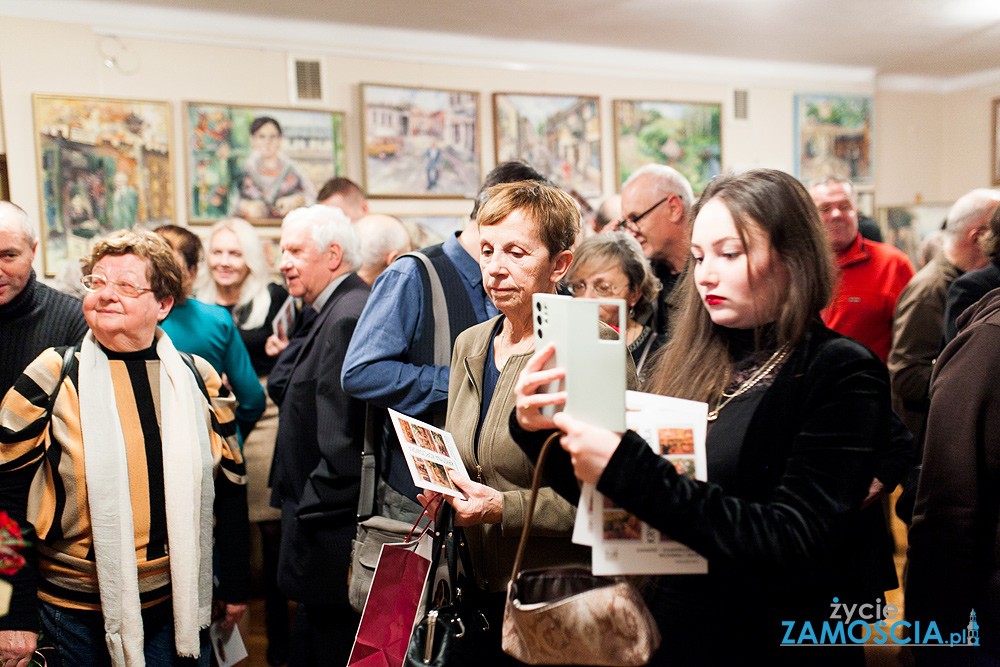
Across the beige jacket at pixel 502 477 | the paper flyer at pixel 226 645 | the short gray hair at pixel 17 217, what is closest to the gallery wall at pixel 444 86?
the short gray hair at pixel 17 217

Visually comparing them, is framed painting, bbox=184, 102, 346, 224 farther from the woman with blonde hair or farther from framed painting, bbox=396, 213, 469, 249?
the woman with blonde hair

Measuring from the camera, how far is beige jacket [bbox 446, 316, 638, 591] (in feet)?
5.80

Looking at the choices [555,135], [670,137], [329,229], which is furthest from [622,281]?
[670,137]

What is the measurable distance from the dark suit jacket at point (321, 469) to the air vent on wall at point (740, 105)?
621cm

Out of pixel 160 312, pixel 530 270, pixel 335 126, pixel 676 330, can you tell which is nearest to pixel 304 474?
pixel 160 312

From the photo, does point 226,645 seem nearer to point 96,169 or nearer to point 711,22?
point 96,169

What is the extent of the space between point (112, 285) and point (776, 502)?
74.7 inches

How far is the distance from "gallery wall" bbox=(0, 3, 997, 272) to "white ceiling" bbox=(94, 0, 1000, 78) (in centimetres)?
24

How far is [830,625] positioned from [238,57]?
590 cm

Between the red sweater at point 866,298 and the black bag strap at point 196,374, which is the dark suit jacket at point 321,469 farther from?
the red sweater at point 866,298

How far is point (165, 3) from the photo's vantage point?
5.60 meters

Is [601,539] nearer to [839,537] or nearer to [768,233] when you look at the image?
[839,537]

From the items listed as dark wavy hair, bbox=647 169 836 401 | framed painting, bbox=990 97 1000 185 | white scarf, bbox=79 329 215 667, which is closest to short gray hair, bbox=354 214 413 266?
white scarf, bbox=79 329 215 667

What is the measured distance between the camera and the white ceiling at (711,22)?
591cm
